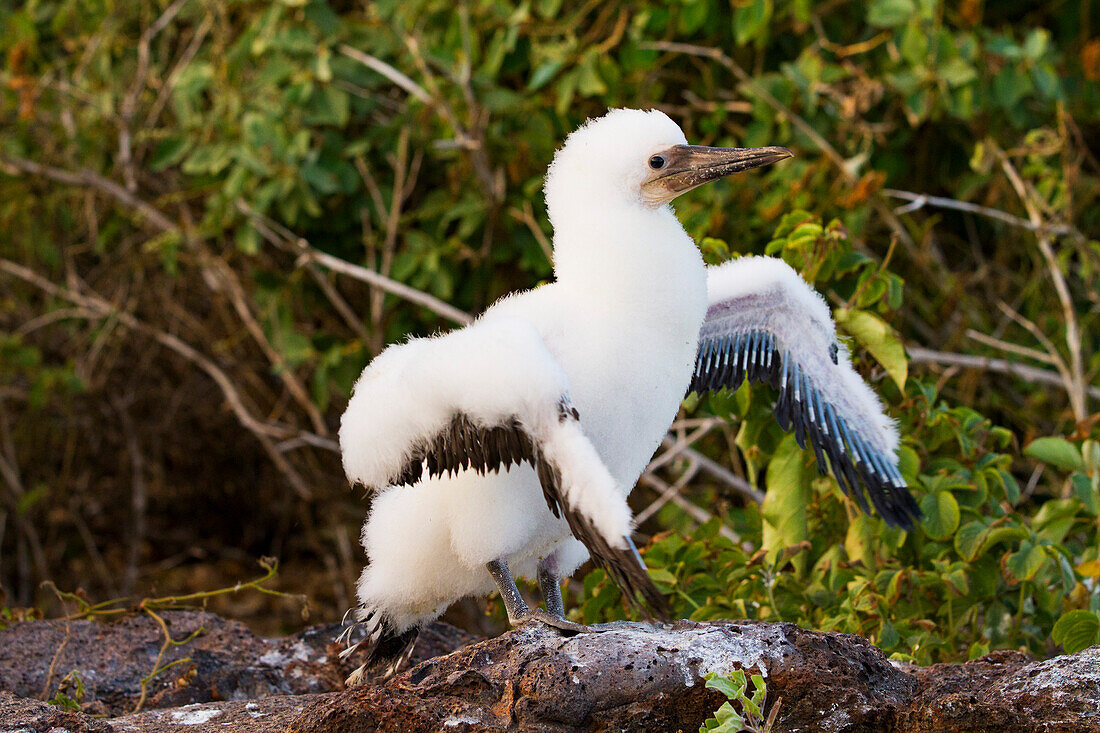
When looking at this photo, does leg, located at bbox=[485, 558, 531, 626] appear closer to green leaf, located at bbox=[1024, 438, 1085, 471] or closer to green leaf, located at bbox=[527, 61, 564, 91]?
green leaf, located at bbox=[1024, 438, 1085, 471]

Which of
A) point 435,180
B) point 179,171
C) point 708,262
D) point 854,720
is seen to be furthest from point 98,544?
point 854,720

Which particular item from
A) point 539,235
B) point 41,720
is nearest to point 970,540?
point 539,235

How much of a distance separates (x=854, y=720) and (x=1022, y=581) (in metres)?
0.89

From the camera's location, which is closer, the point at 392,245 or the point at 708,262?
the point at 708,262

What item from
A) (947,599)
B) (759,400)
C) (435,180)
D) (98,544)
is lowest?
(98,544)

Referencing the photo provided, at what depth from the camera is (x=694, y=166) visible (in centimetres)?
226

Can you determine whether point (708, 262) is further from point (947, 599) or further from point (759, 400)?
point (947, 599)

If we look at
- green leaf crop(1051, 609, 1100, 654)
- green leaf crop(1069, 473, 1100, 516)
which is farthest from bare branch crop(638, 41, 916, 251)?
green leaf crop(1051, 609, 1100, 654)

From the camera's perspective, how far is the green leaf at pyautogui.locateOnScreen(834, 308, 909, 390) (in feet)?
9.03

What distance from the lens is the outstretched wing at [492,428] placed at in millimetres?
1820

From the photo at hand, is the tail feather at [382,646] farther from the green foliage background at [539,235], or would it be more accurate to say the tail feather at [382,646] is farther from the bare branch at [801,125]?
the bare branch at [801,125]

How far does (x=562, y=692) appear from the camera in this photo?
182 cm

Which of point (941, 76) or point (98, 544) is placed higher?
point (941, 76)

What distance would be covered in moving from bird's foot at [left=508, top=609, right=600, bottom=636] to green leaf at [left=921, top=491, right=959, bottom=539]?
96 centimetres
